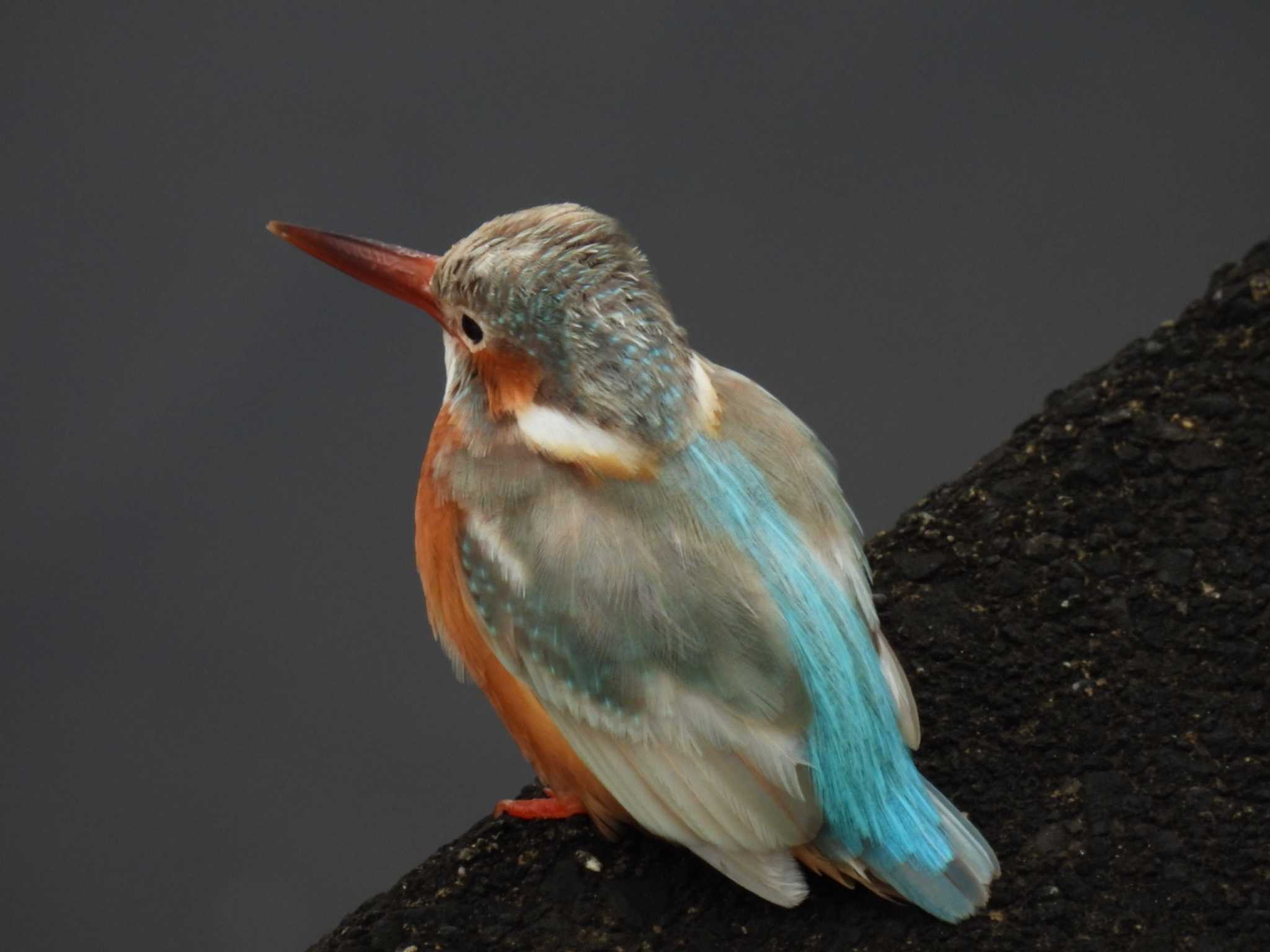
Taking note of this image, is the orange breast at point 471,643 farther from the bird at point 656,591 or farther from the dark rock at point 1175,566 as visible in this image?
the dark rock at point 1175,566

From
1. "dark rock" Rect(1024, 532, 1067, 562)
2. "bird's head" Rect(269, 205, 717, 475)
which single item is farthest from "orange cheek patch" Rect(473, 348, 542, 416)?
"dark rock" Rect(1024, 532, 1067, 562)

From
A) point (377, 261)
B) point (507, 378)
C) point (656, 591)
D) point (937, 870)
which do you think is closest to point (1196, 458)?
point (937, 870)

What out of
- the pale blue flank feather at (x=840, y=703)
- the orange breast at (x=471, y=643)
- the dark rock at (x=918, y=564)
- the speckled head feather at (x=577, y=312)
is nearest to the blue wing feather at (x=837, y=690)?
the pale blue flank feather at (x=840, y=703)

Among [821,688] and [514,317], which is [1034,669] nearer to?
[821,688]

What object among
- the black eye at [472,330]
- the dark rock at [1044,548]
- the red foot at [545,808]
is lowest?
the dark rock at [1044,548]

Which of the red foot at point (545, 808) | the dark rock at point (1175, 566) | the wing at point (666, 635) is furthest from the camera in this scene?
the dark rock at point (1175, 566)

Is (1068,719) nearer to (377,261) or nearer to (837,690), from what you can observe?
(837,690)
